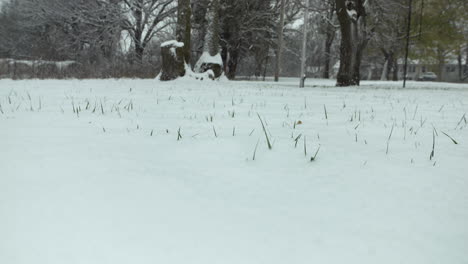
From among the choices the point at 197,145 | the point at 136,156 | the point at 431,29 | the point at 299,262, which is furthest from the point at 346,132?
the point at 431,29

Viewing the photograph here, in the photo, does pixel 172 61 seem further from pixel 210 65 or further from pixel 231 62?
pixel 231 62

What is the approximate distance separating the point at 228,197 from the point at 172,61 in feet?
36.5

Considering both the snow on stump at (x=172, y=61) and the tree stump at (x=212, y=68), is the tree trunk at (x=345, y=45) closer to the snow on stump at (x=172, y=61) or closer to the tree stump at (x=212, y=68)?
the tree stump at (x=212, y=68)

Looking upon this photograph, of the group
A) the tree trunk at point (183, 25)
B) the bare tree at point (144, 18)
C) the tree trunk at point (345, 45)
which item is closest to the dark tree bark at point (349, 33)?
the tree trunk at point (345, 45)

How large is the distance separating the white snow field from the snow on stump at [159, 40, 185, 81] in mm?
9497

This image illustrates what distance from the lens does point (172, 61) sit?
12109 millimetres

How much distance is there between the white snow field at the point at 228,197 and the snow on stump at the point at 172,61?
950 cm

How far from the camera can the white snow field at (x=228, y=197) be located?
116cm

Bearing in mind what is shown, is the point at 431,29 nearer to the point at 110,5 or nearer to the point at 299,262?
the point at 110,5

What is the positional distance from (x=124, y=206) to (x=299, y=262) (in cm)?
78

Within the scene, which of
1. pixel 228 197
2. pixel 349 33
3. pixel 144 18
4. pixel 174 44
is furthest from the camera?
pixel 144 18

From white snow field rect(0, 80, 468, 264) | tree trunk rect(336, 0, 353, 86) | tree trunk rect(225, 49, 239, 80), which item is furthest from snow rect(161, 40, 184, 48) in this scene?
white snow field rect(0, 80, 468, 264)

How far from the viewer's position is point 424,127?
325cm

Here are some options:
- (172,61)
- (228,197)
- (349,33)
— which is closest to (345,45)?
(349,33)
